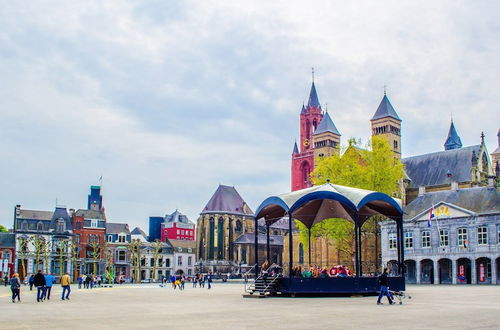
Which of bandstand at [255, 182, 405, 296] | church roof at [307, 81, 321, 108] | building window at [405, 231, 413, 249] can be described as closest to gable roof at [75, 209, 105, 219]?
building window at [405, 231, 413, 249]

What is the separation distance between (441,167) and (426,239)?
81.0 ft

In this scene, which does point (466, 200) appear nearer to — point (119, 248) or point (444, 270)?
point (444, 270)

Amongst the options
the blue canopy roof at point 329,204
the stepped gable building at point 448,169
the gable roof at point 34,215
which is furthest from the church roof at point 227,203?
the blue canopy roof at point 329,204

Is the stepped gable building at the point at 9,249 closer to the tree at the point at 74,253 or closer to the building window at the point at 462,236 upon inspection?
the tree at the point at 74,253

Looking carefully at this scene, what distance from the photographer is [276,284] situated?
32.9 m

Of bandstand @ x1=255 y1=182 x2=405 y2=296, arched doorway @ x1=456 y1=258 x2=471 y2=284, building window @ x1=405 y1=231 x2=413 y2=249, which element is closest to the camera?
bandstand @ x1=255 y1=182 x2=405 y2=296

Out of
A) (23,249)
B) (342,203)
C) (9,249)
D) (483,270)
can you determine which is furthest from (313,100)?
(342,203)

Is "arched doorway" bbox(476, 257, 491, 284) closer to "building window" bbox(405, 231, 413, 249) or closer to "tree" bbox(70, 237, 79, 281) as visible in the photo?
"building window" bbox(405, 231, 413, 249)

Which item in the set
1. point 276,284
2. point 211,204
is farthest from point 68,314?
point 211,204

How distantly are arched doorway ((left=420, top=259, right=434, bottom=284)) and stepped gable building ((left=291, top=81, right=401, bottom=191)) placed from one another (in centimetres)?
2660

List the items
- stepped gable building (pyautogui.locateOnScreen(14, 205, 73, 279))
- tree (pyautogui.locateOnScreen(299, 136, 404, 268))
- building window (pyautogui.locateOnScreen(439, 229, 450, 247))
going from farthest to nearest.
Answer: stepped gable building (pyautogui.locateOnScreen(14, 205, 73, 279))
building window (pyautogui.locateOnScreen(439, 229, 450, 247))
tree (pyautogui.locateOnScreen(299, 136, 404, 268))

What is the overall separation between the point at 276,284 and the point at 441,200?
39664 mm

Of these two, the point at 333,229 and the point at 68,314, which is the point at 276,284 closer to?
the point at 68,314

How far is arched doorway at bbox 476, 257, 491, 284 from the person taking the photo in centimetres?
5988
